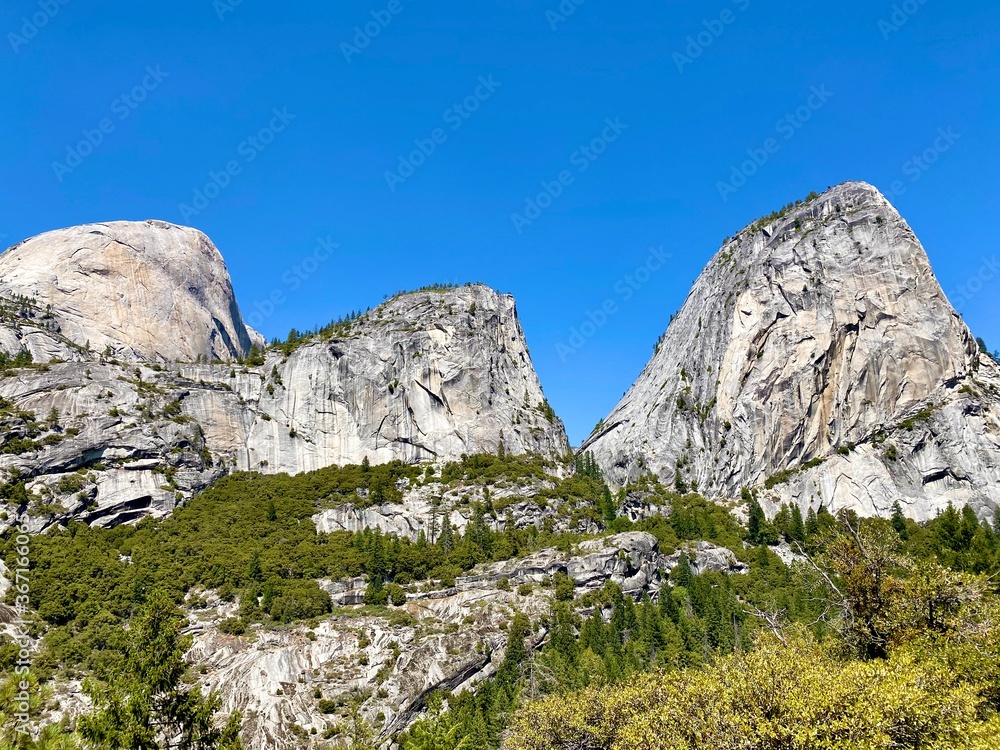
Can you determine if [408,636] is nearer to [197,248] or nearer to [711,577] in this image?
[711,577]

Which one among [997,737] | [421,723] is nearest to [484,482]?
[421,723]

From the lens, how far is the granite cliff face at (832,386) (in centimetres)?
11319

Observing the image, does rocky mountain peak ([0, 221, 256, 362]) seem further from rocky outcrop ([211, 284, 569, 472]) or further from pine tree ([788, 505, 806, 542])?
pine tree ([788, 505, 806, 542])

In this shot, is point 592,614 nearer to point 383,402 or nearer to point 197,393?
point 383,402

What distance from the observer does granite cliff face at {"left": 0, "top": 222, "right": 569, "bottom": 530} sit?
94.7m

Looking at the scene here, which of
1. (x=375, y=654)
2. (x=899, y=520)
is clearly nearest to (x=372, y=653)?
(x=375, y=654)

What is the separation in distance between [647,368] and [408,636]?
115 meters

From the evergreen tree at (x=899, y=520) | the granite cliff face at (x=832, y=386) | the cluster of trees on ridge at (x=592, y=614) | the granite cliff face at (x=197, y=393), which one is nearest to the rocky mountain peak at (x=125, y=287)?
the granite cliff face at (x=197, y=393)

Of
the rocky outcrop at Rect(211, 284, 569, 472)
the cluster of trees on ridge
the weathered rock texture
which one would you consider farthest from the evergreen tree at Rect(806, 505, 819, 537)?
the rocky outcrop at Rect(211, 284, 569, 472)

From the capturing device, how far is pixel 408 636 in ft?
232

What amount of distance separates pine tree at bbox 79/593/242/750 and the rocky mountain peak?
119232 millimetres

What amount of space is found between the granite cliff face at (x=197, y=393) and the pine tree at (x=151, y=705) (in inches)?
2674
